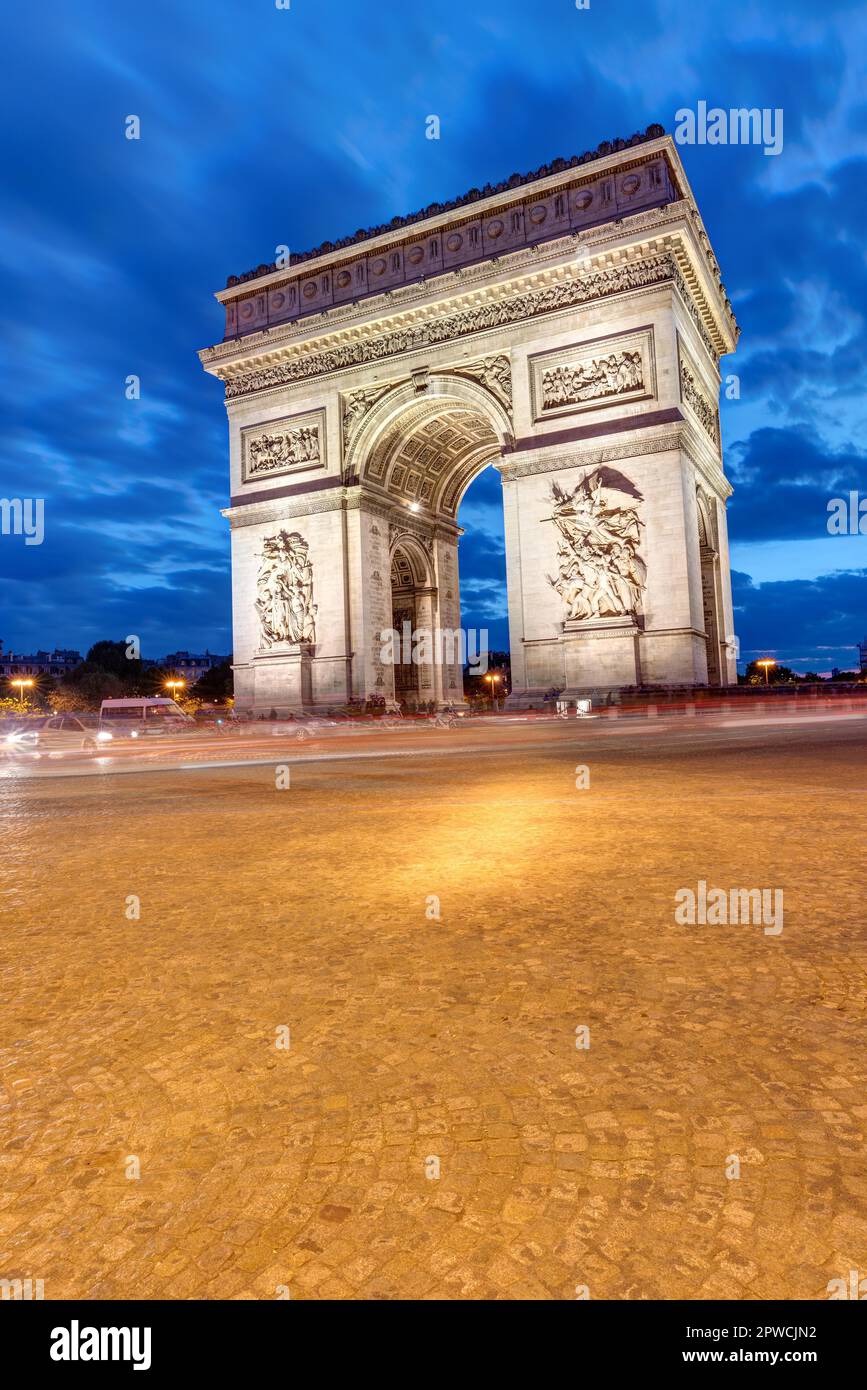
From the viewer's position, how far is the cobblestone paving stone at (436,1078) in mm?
1157

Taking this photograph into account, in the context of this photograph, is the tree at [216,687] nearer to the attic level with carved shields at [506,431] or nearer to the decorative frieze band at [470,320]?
the attic level with carved shields at [506,431]

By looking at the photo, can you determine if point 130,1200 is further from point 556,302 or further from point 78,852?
point 556,302

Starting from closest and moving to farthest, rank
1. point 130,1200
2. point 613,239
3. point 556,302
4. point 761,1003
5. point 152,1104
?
point 130,1200, point 152,1104, point 761,1003, point 613,239, point 556,302

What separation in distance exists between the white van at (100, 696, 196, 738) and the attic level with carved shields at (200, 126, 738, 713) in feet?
8.22

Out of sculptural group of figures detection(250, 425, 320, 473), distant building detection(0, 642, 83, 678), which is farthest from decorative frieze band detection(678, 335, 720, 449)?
distant building detection(0, 642, 83, 678)

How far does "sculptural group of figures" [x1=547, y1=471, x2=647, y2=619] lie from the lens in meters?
20.1

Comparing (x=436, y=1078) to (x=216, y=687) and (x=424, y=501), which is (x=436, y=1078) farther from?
(x=216, y=687)

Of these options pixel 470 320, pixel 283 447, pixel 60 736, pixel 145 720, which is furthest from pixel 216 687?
pixel 470 320

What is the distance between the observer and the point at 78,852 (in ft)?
13.8

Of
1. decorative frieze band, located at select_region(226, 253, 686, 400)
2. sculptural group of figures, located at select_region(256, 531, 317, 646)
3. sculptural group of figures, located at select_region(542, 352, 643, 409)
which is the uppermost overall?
decorative frieze band, located at select_region(226, 253, 686, 400)

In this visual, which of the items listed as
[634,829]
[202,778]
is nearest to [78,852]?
[634,829]

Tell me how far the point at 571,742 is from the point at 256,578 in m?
17.9

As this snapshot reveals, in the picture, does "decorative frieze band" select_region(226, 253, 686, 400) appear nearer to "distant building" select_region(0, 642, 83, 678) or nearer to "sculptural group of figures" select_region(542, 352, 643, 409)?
"sculptural group of figures" select_region(542, 352, 643, 409)

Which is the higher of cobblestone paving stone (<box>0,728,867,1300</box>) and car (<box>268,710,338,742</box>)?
car (<box>268,710,338,742</box>)
